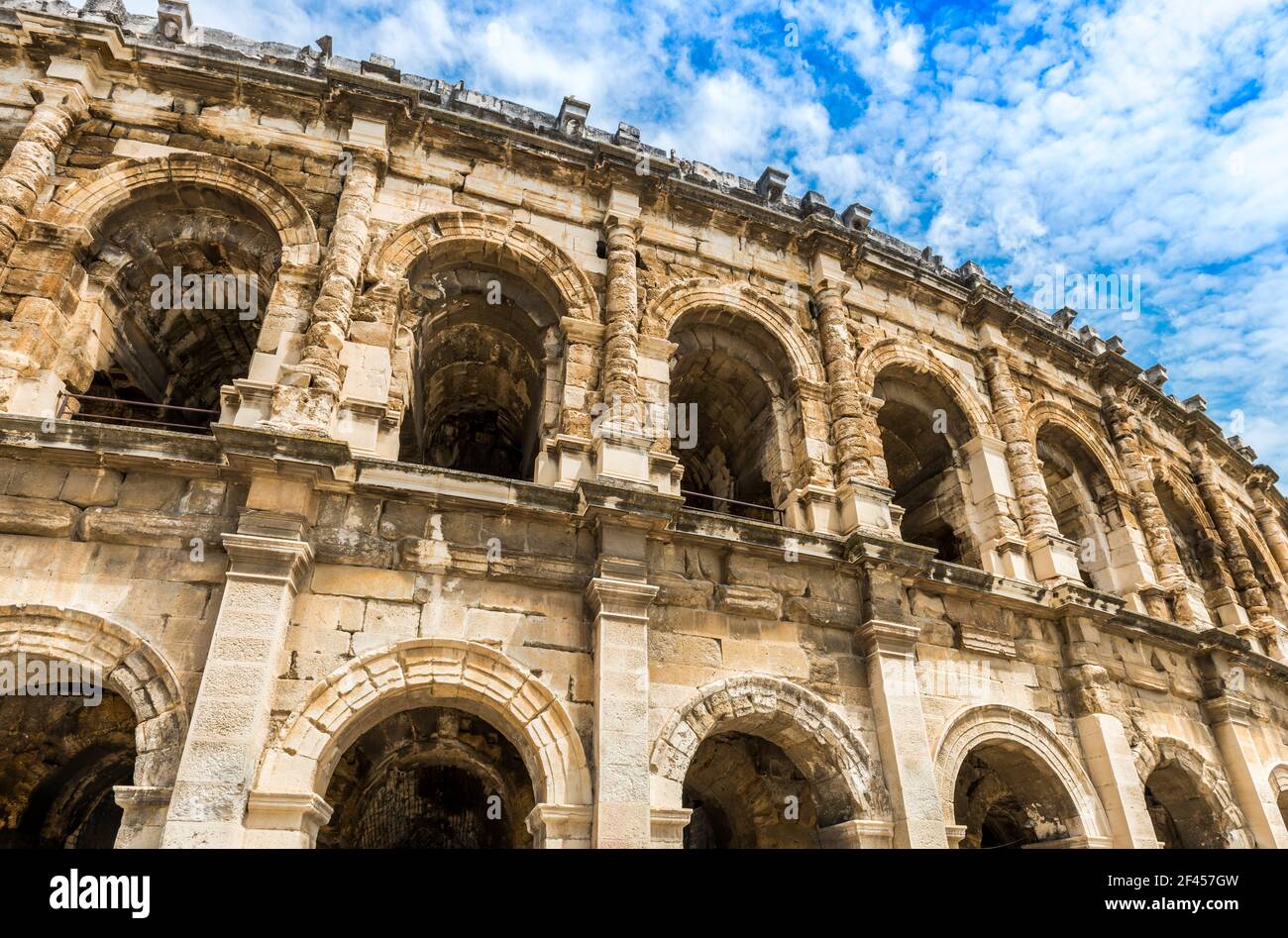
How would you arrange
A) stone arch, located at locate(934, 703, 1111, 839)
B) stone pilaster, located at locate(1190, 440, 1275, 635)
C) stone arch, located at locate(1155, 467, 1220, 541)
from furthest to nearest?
stone arch, located at locate(1155, 467, 1220, 541), stone pilaster, located at locate(1190, 440, 1275, 635), stone arch, located at locate(934, 703, 1111, 839)

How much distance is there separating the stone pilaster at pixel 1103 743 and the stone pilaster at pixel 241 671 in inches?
311

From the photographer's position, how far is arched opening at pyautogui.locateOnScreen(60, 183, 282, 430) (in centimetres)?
773

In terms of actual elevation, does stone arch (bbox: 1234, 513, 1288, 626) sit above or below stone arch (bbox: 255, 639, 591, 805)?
above

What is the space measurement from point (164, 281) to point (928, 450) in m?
9.55

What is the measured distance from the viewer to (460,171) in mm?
8914

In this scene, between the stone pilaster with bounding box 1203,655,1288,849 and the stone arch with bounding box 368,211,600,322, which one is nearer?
the stone arch with bounding box 368,211,600,322

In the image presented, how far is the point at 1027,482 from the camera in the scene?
1012 cm

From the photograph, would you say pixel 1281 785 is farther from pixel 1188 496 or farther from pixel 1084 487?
pixel 1188 496

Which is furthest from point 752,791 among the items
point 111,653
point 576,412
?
point 111,653

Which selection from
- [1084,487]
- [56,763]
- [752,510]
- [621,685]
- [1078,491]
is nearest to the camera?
[621,685]

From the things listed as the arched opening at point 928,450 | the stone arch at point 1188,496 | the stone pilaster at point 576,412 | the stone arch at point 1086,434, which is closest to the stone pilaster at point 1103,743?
the arched opening at point 928,450

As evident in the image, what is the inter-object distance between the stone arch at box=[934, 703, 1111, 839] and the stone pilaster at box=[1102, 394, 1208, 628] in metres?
3.64

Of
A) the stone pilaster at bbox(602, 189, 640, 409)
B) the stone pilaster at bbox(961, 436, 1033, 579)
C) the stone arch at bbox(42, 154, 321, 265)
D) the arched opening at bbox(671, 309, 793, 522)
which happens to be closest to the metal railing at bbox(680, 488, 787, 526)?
the arched opening at bbox(671, 309, 793, 522)

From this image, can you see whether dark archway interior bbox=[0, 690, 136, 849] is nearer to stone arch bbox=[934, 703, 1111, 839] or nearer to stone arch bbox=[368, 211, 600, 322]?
stone arch bbox=[368, 211, 600, 322]
